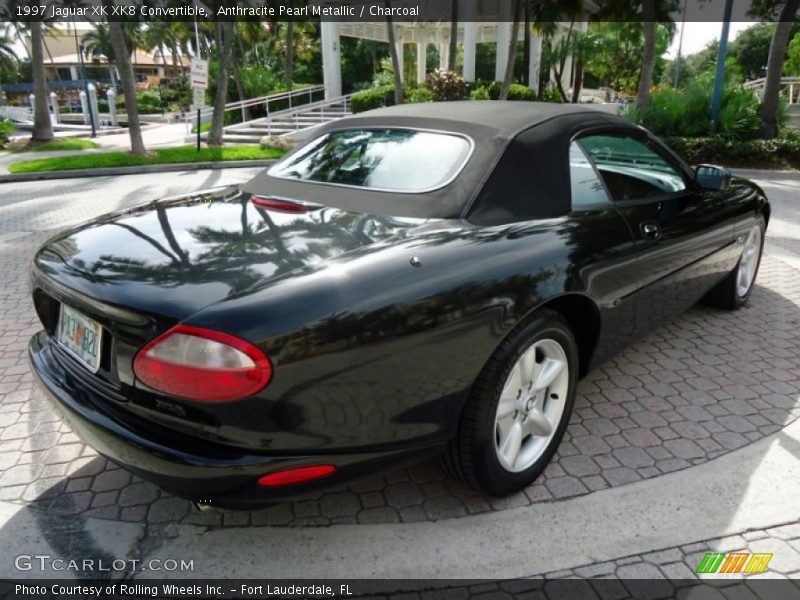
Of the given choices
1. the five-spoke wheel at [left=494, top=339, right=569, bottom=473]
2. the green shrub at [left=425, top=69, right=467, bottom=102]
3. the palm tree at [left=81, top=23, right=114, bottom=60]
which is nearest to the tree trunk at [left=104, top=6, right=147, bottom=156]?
the green shrub at [left=425, top=69, right=467, bottom=102]

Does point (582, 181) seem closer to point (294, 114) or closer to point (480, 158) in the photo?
point (480, 158)

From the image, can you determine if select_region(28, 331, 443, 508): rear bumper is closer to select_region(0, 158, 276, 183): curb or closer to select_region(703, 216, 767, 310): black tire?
select_region(703, 216, 767, 310): black tire

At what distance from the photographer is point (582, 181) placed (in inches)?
113

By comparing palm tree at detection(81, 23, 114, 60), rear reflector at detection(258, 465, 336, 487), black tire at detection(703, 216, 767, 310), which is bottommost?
black tire at detection(703, 216, 767, 310)

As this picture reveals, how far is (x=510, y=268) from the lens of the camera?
2.25 metres

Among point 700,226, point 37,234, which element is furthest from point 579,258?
point 37,234

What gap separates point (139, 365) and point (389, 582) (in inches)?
43.4

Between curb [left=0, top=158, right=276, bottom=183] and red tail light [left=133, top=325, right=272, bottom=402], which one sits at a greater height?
red tail light [left=133, top=325, right=272, bottom=402]

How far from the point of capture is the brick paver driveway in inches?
96.5

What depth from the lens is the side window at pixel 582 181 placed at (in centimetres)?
281

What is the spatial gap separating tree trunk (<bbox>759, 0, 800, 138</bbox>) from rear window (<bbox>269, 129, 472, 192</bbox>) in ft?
43.6

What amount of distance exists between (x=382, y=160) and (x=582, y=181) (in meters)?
0.96

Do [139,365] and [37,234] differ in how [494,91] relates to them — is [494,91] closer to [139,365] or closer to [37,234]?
[37,234]

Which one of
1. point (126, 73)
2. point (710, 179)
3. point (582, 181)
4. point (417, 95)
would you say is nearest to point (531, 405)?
point (582, 181)
